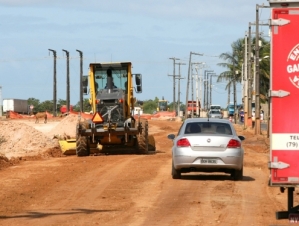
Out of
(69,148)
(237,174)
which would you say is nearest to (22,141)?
(69,148)

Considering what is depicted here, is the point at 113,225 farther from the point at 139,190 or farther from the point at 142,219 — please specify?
the point at 139,190

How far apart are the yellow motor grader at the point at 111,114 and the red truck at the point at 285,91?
22095mm

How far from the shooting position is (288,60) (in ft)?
36.0

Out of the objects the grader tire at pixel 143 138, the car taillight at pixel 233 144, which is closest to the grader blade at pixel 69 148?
the grader tire at pixel 143 138

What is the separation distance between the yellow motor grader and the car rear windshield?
10747 mm

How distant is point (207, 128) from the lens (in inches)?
883

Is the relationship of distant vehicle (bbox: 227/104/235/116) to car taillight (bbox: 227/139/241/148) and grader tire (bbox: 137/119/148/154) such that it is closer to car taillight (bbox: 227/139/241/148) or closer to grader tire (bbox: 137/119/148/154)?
grader tire (bbox: 137/119/148/154)

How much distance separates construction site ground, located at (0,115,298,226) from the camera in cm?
1479

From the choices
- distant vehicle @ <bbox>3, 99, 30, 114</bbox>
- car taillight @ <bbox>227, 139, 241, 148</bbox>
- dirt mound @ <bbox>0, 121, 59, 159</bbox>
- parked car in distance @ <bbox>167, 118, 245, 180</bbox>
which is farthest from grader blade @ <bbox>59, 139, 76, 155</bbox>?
distant vehicle @ <bbox>3, 99, 30, 114</bbox>

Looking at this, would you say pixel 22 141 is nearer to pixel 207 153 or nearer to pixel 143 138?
pixel 143 138

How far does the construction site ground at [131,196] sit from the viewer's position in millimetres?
14789

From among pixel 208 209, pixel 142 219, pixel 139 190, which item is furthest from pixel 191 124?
pixel 142 219

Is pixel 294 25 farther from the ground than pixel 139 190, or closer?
farther from the ground

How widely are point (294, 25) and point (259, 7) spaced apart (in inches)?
1920
